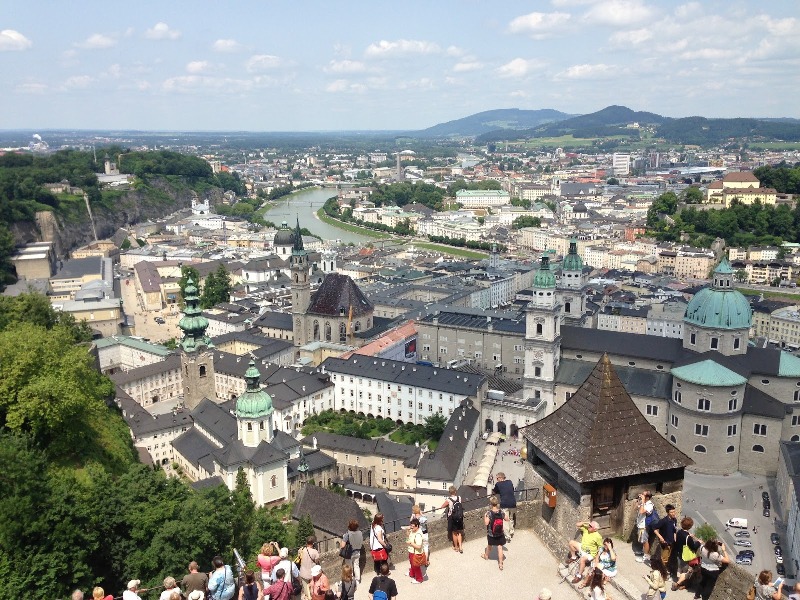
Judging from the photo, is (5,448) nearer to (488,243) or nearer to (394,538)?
(394,538)

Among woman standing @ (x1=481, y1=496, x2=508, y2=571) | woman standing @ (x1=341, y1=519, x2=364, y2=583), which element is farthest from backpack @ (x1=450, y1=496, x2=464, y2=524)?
woman standing @ (x1=341, y1=519, x2=364, y2=583)

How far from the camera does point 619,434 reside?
1101 centimetres

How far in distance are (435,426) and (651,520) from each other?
100 feet

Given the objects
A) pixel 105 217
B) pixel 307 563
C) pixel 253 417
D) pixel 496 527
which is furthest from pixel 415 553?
pixel 105 217

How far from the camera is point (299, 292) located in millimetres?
55531

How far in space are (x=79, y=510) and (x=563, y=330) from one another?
32.0 meters

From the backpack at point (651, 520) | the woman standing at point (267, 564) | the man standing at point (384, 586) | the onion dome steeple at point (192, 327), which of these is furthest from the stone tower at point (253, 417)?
the backpack at point (651, 520)

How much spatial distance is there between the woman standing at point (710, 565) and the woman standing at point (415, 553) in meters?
3.86

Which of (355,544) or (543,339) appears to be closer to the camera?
(355,544)

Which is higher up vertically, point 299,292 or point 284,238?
point 284,238

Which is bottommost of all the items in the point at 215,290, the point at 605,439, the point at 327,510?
the point at 215,290

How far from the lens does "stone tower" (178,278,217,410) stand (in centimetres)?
3734

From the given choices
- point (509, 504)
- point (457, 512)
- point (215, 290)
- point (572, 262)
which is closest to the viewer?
point (457, 512)

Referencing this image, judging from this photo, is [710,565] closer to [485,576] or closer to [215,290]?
[485,576]
